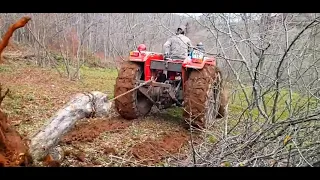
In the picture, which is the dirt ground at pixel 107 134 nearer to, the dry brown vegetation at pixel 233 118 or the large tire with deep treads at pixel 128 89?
the dry brown vegetation at pixel 233 118

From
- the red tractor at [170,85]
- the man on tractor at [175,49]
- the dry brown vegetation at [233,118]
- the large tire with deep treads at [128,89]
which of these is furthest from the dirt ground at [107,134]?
the man on tractor at [175,49]

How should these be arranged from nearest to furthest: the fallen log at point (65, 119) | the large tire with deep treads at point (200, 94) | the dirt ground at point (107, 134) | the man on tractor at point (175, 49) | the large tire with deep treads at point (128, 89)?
the fallen log at point (65, 119), the dirt ground at point (107, 134), the large tire with deep treads at point (200, 94), the large tire with deep treads at point (128, 89), the man on tractor at point (175, 49)

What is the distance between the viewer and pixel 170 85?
5652 millimetres

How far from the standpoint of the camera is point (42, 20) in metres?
13.2

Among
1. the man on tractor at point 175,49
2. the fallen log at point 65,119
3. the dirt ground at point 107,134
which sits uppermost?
the man on tractor at point 175,49

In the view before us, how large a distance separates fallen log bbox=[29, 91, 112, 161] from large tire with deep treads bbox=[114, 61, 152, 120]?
0.87 feet

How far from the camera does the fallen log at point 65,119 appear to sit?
139 inches

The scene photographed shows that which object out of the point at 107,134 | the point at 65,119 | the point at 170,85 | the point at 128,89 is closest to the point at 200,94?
the point at 170,85

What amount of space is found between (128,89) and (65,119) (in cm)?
163

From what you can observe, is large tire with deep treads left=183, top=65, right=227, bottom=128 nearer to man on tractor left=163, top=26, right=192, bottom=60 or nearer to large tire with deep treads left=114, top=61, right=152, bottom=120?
man on tractor left=163, top=26, right=192, bottom=60

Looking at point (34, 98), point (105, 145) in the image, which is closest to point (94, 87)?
point (34, 98)

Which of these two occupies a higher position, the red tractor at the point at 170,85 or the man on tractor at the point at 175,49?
the man on tractor at the point at 175,49

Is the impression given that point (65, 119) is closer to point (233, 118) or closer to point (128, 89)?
point (128, 89)

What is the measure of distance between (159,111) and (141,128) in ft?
4.34
